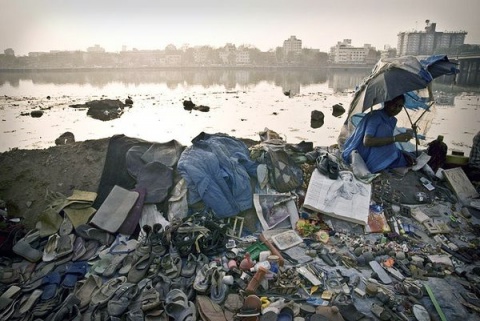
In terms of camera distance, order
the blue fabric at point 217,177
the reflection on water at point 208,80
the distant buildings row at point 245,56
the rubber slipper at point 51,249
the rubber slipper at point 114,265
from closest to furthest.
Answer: the rubber slipper at point 114,265, the rubber slipper at point 51,249, the blue fabric at point 217,177, the reflection on water at point 208,80, the distant buildings row at point 245,56

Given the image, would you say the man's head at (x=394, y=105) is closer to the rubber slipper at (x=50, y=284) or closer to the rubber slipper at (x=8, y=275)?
the rubber slipper at (x=50, y=284)

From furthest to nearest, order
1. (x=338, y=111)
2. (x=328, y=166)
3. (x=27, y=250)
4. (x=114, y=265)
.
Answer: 1. (x=338, y=111)
2. (x=328, y=166)
3. (x=27, y=250)
4. (x=114, y=265)

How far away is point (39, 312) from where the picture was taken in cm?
252

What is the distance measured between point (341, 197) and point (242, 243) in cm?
144

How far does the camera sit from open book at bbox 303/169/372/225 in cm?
364

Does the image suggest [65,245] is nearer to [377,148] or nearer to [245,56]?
[377,148]

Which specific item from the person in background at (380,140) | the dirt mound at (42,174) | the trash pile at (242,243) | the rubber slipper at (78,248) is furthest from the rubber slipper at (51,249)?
the person in background at (380,140)

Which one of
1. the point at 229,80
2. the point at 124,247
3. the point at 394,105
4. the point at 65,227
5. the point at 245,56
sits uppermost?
the point at 245,56

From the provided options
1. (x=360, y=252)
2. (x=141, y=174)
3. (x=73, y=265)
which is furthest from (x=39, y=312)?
(x=360, y=252)

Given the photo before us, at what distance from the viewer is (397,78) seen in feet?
12.0

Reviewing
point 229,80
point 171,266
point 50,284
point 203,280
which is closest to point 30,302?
point 50,284

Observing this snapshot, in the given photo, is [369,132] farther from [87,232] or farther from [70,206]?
[70,206]

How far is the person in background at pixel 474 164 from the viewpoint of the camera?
14.8 feet

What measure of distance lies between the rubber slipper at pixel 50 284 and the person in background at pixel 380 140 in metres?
3.92
